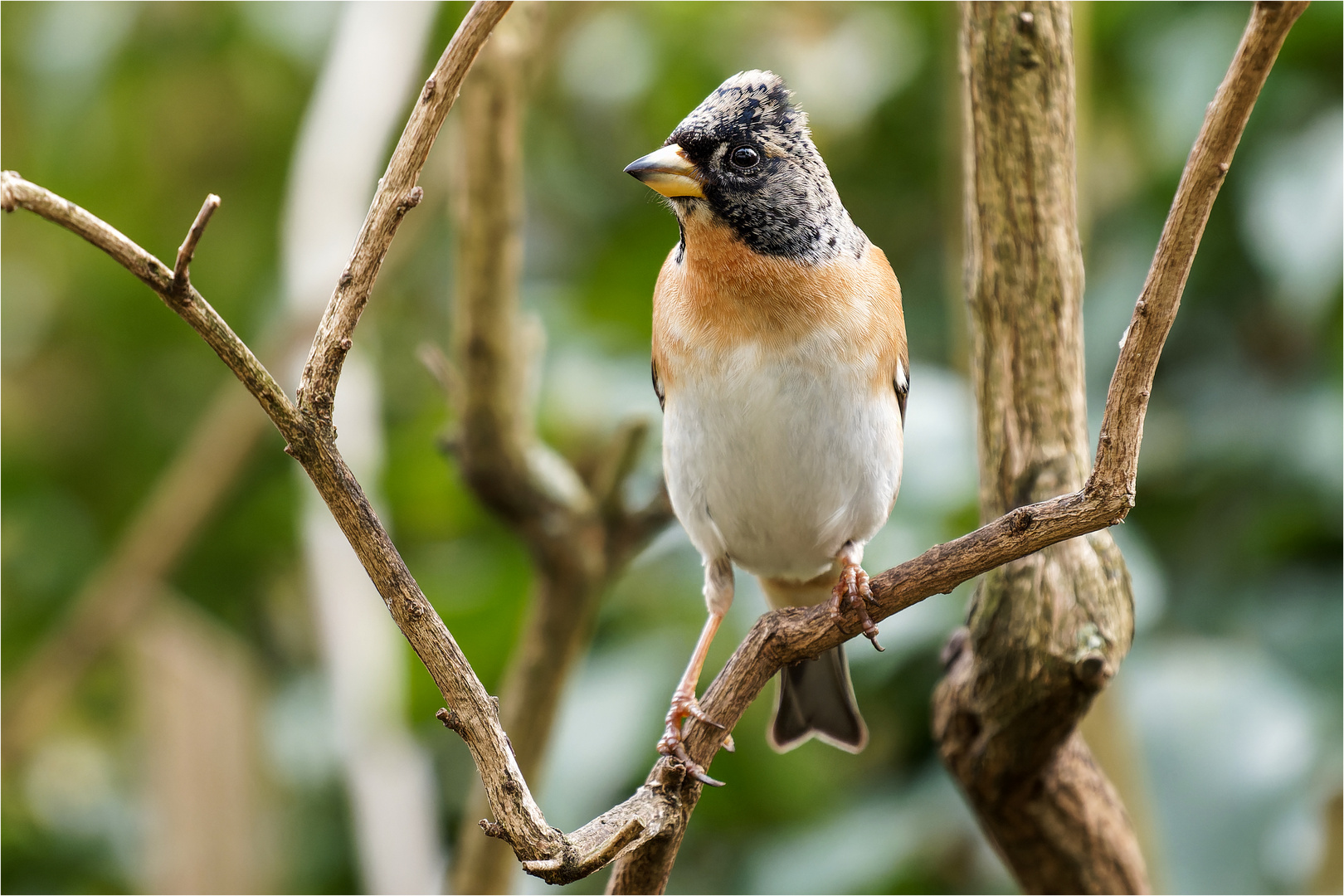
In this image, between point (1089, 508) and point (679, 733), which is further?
point (679, 733)

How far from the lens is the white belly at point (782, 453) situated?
4.86 ft

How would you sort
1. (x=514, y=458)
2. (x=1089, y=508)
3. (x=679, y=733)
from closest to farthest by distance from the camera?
(x=1089, y=508)
(x=679, y=733)
(x=514, y=458)

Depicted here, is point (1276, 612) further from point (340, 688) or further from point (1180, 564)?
point (340, 688)

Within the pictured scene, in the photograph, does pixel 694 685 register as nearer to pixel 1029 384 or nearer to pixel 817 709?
pixel 817 709

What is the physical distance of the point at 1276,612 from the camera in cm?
247

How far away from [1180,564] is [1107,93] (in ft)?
3.76

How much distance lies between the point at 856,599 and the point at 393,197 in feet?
2.25

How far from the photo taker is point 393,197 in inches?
34.2

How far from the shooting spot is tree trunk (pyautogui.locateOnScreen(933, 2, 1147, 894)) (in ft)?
4.71

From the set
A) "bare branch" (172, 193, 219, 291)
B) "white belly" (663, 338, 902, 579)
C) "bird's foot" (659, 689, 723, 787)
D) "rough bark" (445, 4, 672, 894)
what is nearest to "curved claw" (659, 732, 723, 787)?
"bird's foot" (659, 689, 723, 787)

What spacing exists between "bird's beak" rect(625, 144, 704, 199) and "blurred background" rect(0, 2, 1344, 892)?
3.08 ft

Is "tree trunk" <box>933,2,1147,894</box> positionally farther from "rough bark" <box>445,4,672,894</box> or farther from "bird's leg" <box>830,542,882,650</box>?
"rough bark" <box>445,4,672,894</box>

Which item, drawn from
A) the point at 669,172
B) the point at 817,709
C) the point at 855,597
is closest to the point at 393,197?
the point at 669,172

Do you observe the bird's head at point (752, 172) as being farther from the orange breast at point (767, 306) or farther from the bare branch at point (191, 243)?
the bare branch at point (191, 243)
